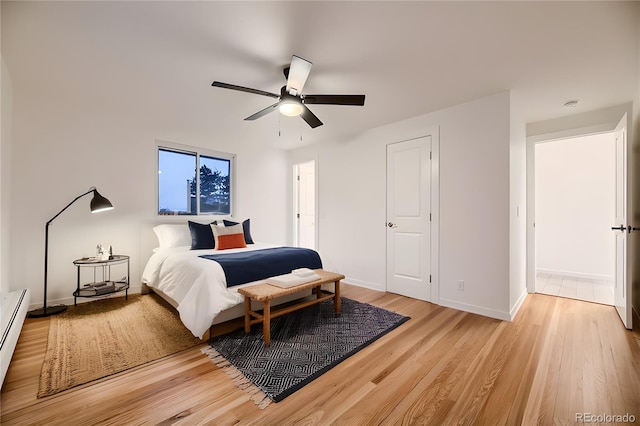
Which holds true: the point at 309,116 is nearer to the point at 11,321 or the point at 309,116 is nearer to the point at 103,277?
the point at 11,321

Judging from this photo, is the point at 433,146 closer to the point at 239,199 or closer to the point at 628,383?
the point at 628,383

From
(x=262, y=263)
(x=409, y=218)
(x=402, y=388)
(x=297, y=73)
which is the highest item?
(x=297, y=73)

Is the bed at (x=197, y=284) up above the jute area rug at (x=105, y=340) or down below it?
above

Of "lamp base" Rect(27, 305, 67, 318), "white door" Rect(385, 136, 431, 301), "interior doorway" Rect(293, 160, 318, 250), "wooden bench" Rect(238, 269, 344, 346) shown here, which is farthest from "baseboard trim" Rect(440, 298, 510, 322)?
"lamp base" Rect(27, 305, 67, 318)

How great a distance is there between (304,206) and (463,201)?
3.39 metres

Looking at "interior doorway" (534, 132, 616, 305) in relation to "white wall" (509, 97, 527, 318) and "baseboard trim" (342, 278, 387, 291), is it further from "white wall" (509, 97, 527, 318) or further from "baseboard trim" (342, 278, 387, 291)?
"baseboard trim" (342, 278, 387, 291)

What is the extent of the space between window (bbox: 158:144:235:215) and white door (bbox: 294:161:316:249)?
4.33 feet

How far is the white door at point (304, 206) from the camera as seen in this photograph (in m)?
5.49

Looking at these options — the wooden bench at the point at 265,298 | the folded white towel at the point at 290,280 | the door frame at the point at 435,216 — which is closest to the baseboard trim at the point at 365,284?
the door frame at the point at 435,216

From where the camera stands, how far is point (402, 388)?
5.68 feet

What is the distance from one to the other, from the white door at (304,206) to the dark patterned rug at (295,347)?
2.66 metres

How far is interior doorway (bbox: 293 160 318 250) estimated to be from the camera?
17.9ft

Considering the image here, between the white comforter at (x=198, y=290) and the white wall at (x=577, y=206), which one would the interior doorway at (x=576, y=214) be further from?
the white comforter at (x=198, y=290)

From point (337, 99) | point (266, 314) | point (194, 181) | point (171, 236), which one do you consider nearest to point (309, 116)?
point (337, 99)
